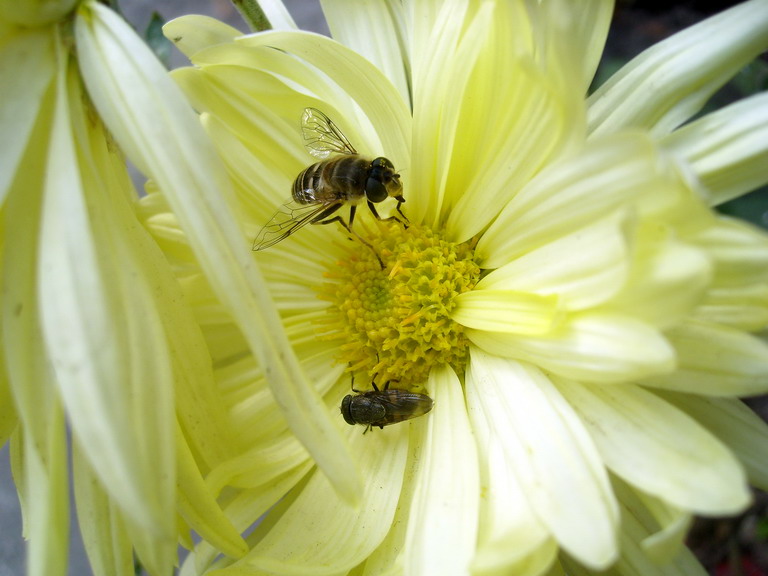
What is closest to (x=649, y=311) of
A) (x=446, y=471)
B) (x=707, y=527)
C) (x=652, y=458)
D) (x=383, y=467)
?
(x=652, y=458)

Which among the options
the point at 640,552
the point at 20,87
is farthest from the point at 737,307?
the point at 20,87

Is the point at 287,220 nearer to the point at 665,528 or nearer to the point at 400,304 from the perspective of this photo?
the point at 400,304

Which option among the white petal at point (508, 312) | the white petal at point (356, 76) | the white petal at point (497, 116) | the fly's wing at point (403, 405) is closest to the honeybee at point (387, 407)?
the fly's wing at point (403, 405)

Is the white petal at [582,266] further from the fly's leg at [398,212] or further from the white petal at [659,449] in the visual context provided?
the fly's leg at [398,212]

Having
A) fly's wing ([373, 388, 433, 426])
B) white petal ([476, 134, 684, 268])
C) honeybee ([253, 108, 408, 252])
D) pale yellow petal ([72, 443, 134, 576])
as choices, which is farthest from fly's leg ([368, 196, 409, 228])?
pale yellow petal ([72, 443, 134, 576])

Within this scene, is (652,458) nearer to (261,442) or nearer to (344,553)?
(344,553)

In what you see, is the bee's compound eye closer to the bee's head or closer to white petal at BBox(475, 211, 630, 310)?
the bee's head
